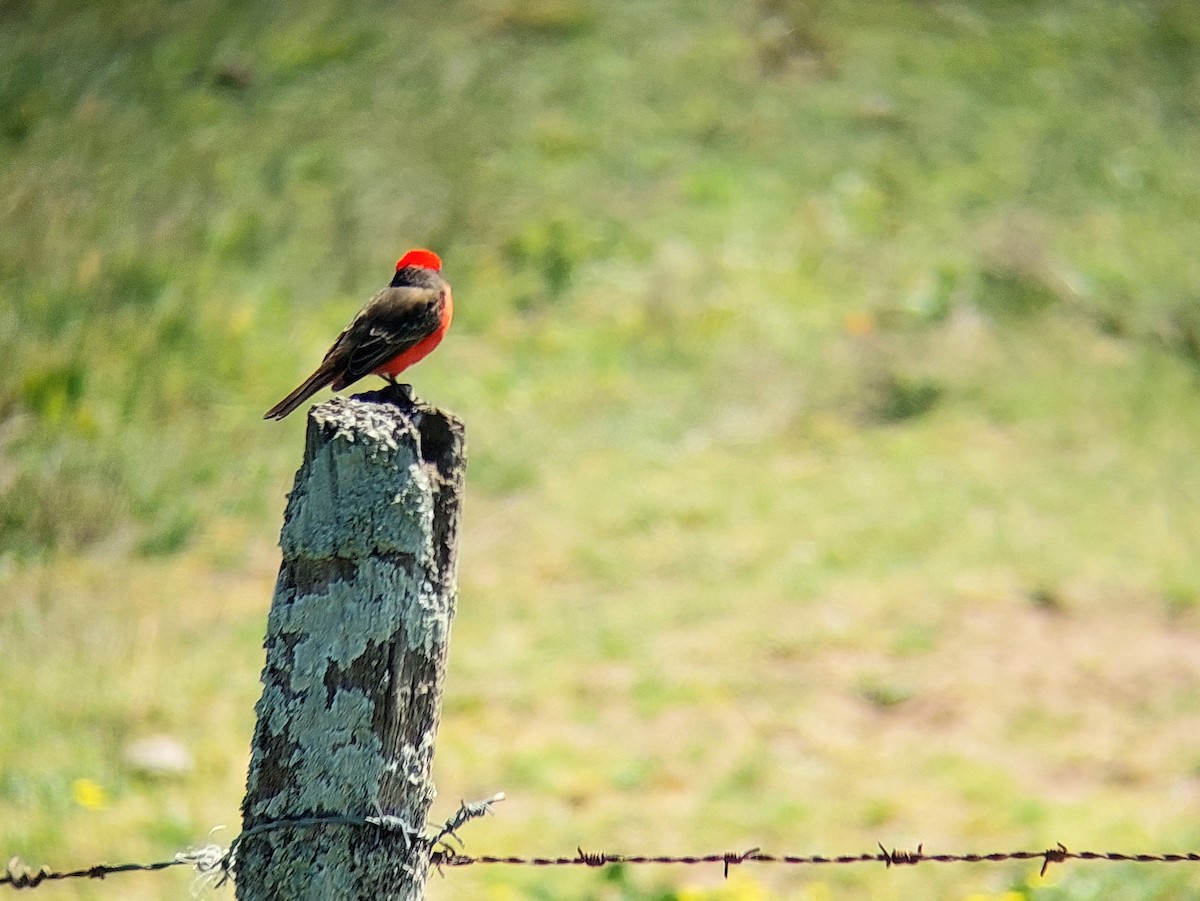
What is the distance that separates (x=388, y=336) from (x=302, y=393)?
32 cm

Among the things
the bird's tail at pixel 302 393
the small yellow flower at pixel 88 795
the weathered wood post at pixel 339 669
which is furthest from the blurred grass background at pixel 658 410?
the weathered wood post at pixel 339 669

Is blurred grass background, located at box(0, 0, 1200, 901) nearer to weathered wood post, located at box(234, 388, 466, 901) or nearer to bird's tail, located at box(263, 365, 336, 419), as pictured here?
bird's tail, located at box(263, 365, 336, 419)

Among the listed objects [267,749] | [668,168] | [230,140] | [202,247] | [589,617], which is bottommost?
[267,749]

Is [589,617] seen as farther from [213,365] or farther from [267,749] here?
[267,749]

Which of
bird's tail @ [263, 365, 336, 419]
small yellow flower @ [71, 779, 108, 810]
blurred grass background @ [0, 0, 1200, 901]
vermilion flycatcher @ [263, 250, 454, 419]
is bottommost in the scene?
small yellow flower @ [71, 779, 108, 810]

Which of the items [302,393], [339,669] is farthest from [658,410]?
[339,669]

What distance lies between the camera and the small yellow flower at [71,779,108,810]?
5.04 meters

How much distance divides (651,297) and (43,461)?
4591 millimetres

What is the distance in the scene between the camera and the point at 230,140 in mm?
10055

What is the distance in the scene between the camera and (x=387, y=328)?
12.3ft

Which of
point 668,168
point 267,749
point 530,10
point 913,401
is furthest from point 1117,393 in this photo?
point 267,749

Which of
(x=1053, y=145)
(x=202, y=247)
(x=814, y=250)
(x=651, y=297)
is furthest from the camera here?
(x=1053, y=145)

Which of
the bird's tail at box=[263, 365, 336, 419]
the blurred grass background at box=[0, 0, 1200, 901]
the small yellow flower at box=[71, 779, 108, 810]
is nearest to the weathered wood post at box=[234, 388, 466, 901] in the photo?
the bird's tail at box=[263, 365, 336, 419]

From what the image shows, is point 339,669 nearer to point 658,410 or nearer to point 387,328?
point 387,328
